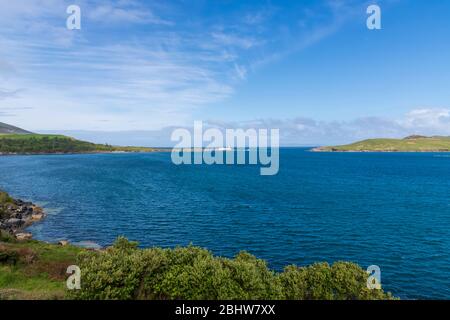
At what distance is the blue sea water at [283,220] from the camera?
51.1 meters

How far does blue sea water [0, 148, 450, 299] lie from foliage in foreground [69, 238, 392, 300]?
2054cm

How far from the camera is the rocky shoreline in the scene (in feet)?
227

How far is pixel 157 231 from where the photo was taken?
65750 mm

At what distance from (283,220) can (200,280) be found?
2058 inches

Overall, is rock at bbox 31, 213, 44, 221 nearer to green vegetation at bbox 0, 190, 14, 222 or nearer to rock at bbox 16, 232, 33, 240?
green vegetation at bbox 0, 190, 14, 222

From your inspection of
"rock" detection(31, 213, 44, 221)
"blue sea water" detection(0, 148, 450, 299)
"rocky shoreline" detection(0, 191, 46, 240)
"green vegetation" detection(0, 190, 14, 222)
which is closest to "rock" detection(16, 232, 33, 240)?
"rocky shoreline" detection(0, 191, 46, 240)

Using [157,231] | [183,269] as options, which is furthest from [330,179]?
[183,269]

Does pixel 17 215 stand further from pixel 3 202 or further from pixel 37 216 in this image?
pixel 3 202

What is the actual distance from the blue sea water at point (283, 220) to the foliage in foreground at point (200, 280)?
2054 centimetres

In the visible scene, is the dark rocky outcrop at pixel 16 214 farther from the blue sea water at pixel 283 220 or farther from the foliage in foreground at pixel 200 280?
the foliage in foreground at pixel 200 280

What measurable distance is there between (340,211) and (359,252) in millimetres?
28437

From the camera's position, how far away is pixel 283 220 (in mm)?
72875

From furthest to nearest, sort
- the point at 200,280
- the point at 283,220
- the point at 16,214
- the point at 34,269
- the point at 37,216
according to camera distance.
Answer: the point at 37,216
the point at 16,214
the point at 283,220
the point at 34,269
the point at 200,280

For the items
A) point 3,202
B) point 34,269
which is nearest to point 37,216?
point 3,202
